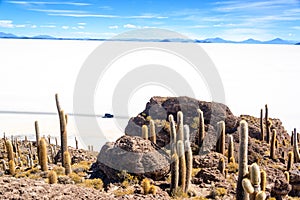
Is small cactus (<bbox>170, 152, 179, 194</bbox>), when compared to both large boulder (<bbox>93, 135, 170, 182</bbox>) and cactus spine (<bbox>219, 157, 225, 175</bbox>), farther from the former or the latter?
cactus spine (<bbox>219, 157, 225, 175</bbox>)

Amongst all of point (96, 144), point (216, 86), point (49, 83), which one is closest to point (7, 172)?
point (96, 144)

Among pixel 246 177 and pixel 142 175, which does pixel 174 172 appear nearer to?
pixel 142 175

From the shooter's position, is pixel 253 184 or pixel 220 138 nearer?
pixel 253 184

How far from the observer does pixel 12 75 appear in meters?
83.3

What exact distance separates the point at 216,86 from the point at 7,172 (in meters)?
44.9

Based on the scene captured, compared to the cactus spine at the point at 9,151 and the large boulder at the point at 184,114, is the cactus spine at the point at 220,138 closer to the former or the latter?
the large boulder at the point at 184,114

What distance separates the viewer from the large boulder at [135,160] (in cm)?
1266

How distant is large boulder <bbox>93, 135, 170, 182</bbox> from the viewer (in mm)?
12656

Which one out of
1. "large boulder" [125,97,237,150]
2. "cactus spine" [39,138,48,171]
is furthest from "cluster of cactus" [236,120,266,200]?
"large boulder" [125,97,237,150]

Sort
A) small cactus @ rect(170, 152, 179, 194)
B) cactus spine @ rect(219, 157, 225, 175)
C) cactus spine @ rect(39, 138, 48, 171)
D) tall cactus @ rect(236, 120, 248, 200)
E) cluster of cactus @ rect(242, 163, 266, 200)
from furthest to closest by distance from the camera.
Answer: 1. cactus spine @ rect(219, 157, 225, 175)
2. cactus spine @ rect(39, 138, 48, 171)
3. small cactus @ rect(170, 152, 179, 194)
4. tall cactus @ rect(236, 120, 248, 200)
5. cluster of cactus @ rect(242, 163, 266, 200)

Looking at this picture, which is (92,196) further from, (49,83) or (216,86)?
(49,83)

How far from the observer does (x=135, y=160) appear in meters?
12.6

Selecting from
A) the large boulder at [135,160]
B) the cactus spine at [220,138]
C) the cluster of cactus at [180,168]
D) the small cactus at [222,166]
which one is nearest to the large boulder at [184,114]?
the cactus spine at [220,138]

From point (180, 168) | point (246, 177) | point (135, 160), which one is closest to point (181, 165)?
point (180, 168)
